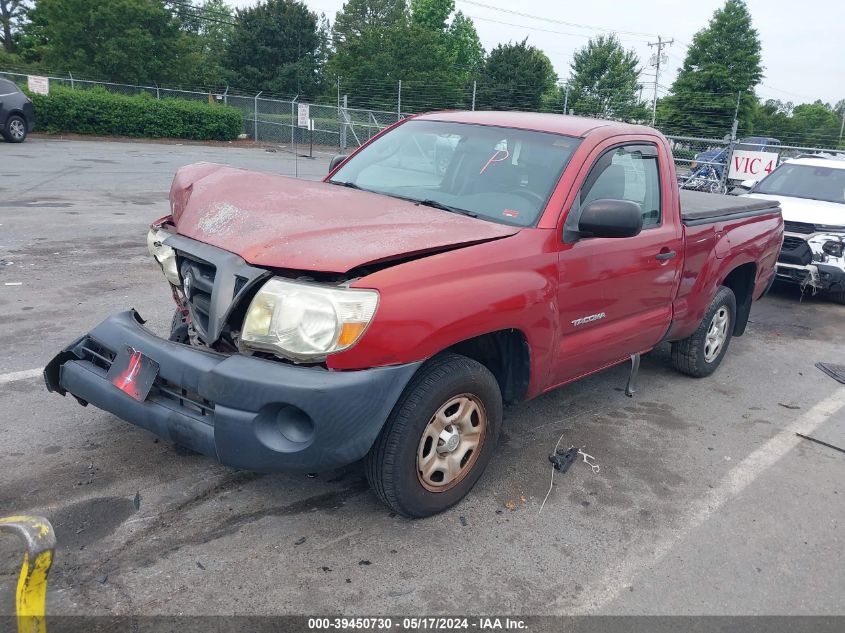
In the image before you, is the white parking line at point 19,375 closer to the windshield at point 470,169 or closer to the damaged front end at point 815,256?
the windshield at point 470,169

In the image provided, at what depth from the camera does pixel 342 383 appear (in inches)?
105

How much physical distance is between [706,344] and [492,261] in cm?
297

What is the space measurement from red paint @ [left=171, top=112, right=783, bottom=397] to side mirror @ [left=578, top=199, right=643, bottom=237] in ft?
0.49

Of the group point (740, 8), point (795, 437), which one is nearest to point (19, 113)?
point (795, 437)

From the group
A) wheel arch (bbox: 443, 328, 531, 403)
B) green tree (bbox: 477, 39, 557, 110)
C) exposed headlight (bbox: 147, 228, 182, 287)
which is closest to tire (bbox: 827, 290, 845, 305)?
wheel arch (bbox: 443, 328, 531, 403)

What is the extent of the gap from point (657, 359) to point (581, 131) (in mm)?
2620

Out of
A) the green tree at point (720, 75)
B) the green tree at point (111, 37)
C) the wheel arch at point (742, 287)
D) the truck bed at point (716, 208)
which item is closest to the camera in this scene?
the truck bed at point (716, 208)

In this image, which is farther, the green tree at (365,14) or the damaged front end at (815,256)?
the green tree at (365,14)

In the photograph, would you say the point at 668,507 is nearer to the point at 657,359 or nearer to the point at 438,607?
the point at 438,607

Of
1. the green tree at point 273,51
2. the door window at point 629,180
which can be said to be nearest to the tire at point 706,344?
the door window at point 629,180

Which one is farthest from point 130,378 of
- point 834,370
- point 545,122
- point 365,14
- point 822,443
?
point 365,14

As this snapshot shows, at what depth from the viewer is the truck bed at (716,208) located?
4848mm

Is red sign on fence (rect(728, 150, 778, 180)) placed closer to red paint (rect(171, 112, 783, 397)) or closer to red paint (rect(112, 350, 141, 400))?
red paint (rect(171, 112, 783, 397))

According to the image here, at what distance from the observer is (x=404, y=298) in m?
2.79
